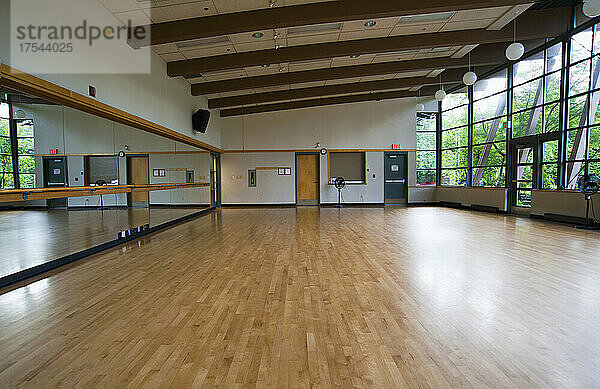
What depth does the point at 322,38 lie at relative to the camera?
24.8ft

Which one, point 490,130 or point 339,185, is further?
point 339,185

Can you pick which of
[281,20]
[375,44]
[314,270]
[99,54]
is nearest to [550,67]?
[375,44]

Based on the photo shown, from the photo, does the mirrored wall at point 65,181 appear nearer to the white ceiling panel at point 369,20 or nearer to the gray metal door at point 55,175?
the gray metal door at point 55,175

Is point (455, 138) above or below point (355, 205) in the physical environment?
above

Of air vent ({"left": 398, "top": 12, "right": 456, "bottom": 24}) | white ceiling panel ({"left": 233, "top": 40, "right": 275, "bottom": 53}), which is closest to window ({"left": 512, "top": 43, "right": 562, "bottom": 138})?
air vent ({"left": 398, "top": 12, "right": 456, "bottom": 24})

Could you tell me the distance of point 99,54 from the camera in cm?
544

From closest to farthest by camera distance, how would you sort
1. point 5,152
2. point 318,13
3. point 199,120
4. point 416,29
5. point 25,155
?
point 5,152 → point 25,155 → point 318,13 → point 416,29 → point 199,120

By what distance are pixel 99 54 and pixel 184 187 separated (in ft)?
16.0

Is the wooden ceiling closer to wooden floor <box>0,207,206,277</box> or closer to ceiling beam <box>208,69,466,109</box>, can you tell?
ceiling beam <box>208,69,466,109</box>

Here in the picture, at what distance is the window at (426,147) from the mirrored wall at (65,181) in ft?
33.1

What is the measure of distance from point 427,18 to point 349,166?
25.4ft

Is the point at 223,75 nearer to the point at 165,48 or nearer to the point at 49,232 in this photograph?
the point at 165,48

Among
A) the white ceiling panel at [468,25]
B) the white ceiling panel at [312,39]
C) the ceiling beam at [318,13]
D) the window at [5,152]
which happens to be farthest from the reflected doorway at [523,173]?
the window at [5,152]

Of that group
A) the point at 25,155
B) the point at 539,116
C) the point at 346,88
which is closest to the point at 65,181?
the point at 25,155
